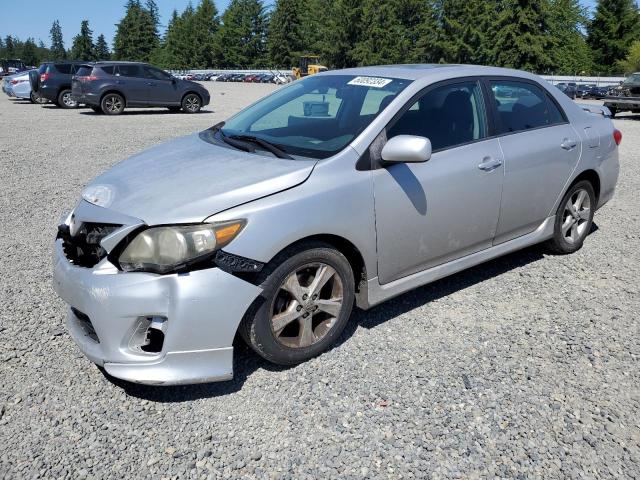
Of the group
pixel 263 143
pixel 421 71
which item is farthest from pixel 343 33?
pixel 263 143

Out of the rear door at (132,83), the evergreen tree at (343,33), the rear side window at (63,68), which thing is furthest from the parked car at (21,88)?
the evergreen tree at (343,33)

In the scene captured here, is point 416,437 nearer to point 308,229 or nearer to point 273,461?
point 273,461

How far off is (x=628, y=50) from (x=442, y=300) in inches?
2819

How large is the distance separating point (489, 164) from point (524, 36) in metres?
58.8

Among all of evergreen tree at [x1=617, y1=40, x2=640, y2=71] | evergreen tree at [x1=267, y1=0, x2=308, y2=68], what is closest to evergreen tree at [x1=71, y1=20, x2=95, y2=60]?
evergreen tree at [x1=267, y1=0, x2=308, y2=68]

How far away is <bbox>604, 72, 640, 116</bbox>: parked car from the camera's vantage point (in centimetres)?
1939

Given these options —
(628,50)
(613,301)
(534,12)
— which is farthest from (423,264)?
(628,50)

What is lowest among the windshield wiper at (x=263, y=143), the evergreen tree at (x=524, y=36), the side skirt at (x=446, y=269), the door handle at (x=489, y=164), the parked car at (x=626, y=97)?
the side skirt at (x=446, y=269)

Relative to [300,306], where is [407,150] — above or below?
above

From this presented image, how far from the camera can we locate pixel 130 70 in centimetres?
1775

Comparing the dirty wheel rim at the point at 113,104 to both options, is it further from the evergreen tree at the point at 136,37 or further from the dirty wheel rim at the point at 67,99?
the evergreen tree at the point at 136,37

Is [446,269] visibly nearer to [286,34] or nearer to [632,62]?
[632,62]

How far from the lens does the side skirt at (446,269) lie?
3436 millimetres

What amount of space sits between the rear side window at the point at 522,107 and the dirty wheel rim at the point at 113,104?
15948 mm
